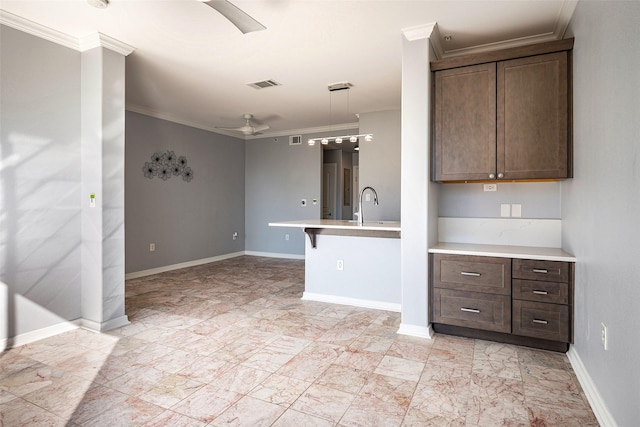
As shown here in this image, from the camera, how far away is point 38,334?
301cm

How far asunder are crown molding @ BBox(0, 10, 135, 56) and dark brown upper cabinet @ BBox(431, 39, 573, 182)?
2.94 meters

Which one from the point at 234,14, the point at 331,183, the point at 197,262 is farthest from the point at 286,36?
the point at 331,183

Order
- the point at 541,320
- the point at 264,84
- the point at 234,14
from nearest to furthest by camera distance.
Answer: the point at 234,14, the point at 541,320, the point at 264,84

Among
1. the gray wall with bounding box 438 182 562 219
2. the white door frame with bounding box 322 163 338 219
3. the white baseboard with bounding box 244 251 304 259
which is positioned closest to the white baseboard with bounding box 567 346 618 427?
the gray wall with bounding box 438 182 562 219

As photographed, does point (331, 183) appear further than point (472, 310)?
Yes

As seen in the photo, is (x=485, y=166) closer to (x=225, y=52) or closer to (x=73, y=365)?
(x=225, y=52)

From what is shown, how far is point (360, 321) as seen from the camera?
347 centimetres

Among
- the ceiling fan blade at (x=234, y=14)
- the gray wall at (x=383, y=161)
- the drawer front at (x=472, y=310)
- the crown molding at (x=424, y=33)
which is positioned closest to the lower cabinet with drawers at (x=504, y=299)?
the drawer front at (x=472, y=310)

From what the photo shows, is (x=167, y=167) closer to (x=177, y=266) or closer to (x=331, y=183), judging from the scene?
(x=177, y=266)

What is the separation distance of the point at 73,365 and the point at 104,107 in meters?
2.19

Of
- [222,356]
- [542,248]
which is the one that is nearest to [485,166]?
[542,248]

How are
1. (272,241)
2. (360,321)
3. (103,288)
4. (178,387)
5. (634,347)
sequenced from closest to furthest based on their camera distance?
(634,347)
(178,387)
(103,288)
(360,321)
(272,241)

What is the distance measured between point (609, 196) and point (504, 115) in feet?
4.24

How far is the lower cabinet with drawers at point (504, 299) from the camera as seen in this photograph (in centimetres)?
268
